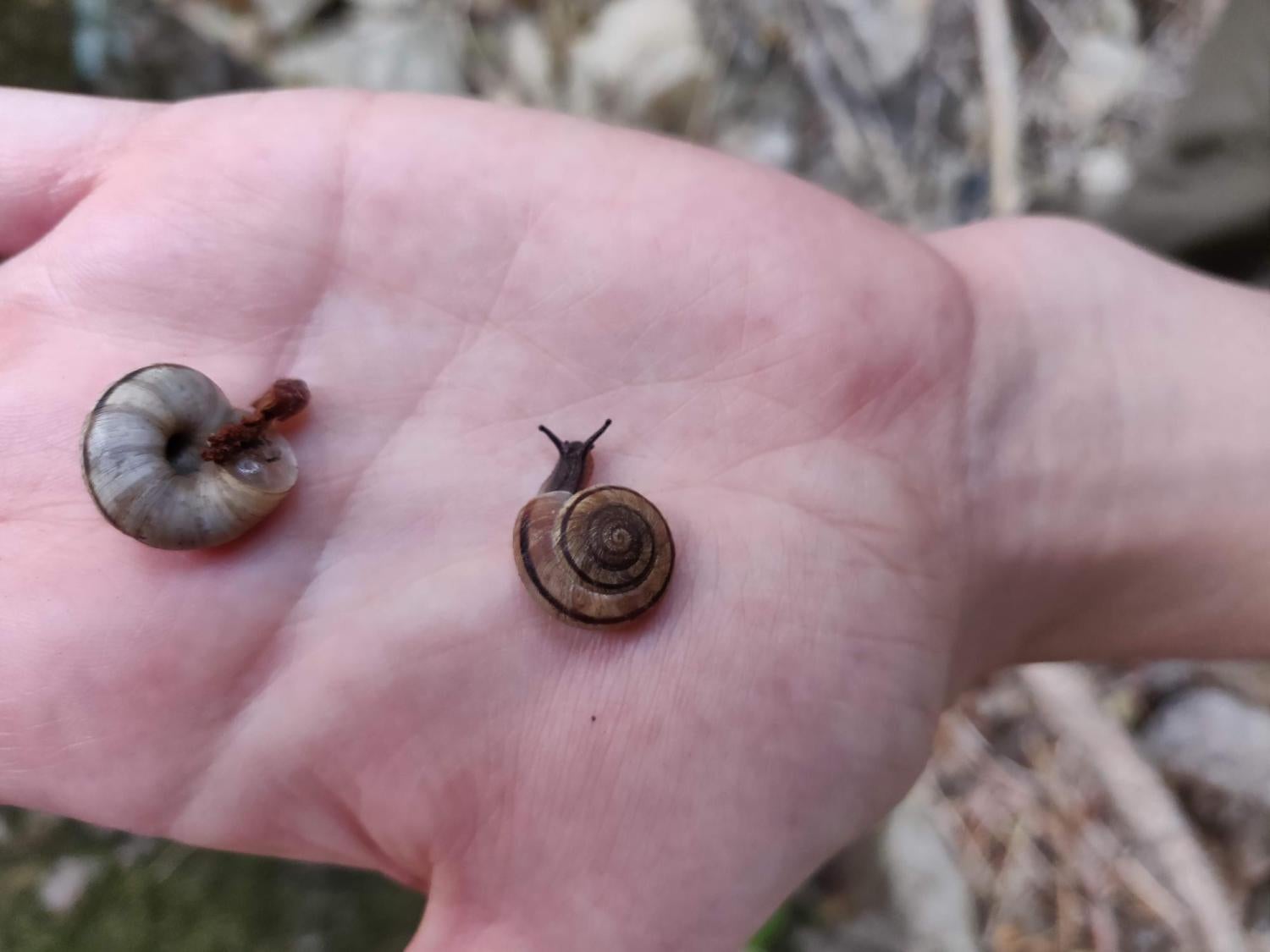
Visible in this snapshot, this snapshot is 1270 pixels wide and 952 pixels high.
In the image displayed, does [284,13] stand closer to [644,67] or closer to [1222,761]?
[644,67]

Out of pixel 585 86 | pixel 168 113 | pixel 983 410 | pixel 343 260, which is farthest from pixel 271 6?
pixel 983 410

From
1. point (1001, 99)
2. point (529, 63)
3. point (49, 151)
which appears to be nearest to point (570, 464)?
point (49, 151)

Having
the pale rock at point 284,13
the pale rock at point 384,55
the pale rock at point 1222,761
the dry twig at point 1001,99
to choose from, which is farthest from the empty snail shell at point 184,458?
the dry twig at point 1001,99

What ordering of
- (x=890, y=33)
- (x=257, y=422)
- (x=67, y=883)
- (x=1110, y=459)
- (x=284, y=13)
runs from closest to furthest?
(x=257, y=422) → (x=1110, y=459) → (x=67, y=883) → (x=890, y=33) → (x=284, y=13)

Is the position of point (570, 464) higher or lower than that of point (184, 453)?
higher

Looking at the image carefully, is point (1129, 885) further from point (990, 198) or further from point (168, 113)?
point (168, 113)
